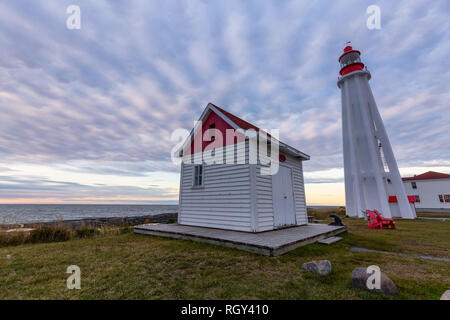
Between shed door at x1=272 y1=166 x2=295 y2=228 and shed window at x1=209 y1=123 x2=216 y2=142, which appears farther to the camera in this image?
shed window at x1=209 y1=123 x2=216 y2=142

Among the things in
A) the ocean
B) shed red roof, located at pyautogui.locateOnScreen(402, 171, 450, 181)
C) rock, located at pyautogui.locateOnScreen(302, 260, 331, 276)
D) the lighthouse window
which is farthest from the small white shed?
Result: shed red roof, located at pyautogui.locateOnScreen(402, 171, 450, 181)

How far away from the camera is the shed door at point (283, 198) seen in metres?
7.99

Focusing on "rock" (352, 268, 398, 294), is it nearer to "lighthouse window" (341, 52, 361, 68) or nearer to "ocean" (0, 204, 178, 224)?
"ocean" (0, 204, 178, 224)

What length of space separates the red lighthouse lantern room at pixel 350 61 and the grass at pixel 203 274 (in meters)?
21.5

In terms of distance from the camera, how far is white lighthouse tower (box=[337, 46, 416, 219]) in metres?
18.0

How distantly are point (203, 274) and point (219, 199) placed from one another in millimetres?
4463

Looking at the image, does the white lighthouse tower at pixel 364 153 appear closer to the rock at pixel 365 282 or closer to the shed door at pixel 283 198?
the shed door at pixel 283 198

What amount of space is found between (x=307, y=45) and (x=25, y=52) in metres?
12.6

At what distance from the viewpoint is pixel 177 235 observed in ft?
23.4

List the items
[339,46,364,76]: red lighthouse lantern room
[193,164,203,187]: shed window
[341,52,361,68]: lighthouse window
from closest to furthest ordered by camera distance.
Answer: [193,164,203,187]: shed window, [339,46,364,76]: red lighthouse lantern room, [341,52,361,68]: lighthouse window

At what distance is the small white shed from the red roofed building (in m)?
38.5

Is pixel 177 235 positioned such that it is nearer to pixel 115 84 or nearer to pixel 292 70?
pixel 115 84

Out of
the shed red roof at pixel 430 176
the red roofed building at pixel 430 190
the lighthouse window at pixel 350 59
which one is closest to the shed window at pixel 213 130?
the lighthouse window at pixel 350 59

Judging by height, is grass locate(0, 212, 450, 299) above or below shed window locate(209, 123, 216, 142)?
below
